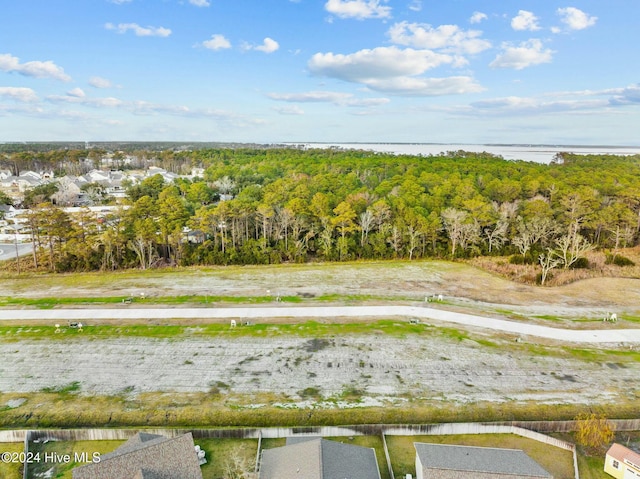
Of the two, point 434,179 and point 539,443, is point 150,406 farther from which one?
point 434,179

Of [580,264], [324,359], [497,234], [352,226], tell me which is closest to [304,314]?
[324,359]

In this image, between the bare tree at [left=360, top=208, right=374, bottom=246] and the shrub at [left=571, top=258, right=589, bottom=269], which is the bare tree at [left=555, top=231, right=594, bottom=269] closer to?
the shrub at [left=571, top=258, right=589, bottom=269]

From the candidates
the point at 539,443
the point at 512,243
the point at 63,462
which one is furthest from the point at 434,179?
the point at 63,462

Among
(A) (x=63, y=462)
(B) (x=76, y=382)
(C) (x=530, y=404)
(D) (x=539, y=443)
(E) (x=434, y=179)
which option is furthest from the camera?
(E) (x=434, y=179)

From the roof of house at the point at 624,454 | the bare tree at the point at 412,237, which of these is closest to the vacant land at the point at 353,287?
the bare tree at the point at 412,237

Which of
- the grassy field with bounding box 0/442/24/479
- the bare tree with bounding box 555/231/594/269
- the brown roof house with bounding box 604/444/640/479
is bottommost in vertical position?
the grassy field with bounding box 0/442/24/479

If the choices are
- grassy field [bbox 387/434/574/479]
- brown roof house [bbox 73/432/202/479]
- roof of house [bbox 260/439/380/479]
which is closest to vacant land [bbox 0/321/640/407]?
grassy field [bbox 387/434/574/479]

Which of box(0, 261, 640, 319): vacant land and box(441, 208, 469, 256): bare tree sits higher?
box(441, 208, 469, 256): bare tree

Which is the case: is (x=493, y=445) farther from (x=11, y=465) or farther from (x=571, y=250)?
(x=571, y=250)
